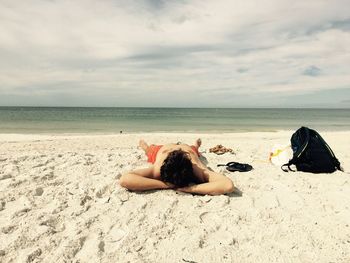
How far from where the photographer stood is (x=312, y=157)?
6.14m

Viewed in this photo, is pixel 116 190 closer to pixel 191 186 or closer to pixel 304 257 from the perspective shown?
pixel 191 186

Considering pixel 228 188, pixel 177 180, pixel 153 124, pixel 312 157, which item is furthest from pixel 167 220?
pixel 153 124

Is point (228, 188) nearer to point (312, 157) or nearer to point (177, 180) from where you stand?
point (177, 180)

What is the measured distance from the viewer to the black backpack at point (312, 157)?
6062mm

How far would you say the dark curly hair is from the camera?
4656 mm

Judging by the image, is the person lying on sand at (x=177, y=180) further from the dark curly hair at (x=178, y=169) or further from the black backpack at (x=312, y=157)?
the black backpack at (x=312, y=157)

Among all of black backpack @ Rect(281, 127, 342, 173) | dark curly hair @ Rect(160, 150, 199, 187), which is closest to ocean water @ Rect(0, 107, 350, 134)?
black backpack @ Rect(281, 127, 342, 173)

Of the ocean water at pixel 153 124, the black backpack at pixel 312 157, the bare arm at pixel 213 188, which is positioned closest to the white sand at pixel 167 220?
the bare arm at pixel 213 188

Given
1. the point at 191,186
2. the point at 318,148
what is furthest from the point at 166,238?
the point at 318,148

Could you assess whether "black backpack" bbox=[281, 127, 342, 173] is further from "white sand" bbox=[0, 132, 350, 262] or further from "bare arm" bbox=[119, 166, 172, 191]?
"bare arm" bbox=[119, 166, 172, 191]

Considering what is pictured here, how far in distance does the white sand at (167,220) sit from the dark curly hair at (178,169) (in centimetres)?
20

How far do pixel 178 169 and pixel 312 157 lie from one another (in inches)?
119

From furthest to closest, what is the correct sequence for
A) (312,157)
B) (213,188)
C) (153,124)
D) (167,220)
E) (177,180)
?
(153,124), (312,157), (177,180), (213,188), (167,220)

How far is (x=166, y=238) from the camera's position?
135 inches
